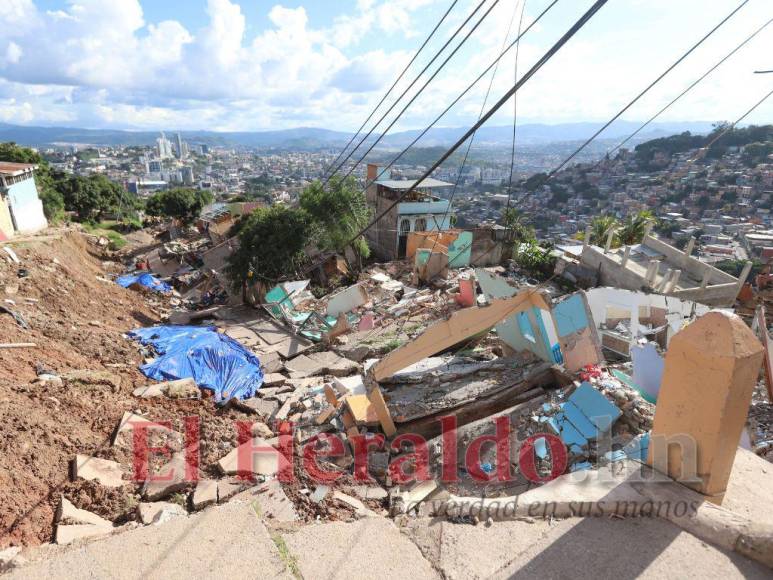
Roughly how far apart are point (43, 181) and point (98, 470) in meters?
31.0

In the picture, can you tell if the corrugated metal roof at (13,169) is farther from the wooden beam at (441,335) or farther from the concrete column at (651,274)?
the concrete column at (651,274)

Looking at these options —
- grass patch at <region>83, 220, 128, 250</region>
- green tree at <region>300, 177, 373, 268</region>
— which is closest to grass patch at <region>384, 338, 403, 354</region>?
green tree at <region>300, 177, 373, 268</region>

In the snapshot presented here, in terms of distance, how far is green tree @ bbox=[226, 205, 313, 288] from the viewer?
18.2 meters

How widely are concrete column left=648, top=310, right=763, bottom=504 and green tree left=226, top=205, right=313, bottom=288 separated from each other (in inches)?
646

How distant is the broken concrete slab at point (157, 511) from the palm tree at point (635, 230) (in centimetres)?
1952

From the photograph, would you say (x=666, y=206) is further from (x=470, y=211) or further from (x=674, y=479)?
(x=674, y=479)

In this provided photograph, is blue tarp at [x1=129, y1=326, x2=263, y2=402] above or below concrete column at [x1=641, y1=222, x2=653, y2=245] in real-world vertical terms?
below

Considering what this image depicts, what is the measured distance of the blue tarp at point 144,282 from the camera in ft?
62.1

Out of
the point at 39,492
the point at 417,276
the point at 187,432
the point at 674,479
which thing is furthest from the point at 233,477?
the point at 417,276

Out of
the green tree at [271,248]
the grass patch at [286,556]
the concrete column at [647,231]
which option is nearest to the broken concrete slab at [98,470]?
the grass patch at [286,556]

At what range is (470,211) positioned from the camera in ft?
134

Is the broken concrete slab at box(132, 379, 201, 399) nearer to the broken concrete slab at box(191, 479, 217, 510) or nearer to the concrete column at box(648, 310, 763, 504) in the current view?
the broken concrete slab at box(191, 479, 217, 510)

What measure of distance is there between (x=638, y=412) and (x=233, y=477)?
565 centimetres

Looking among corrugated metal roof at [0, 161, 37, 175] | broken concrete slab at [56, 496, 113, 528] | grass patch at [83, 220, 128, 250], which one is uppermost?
corrugated metal roof at [0, 161, 37, 175]
